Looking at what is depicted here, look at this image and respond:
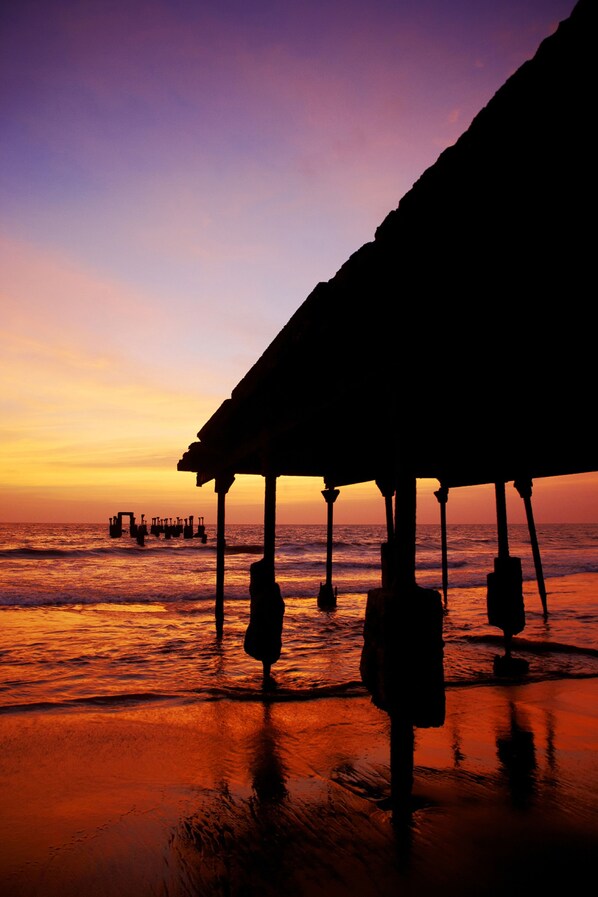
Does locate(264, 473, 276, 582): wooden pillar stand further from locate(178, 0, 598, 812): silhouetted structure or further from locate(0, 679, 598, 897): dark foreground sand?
locate(0, 679, 598, 897): dark foreground sand

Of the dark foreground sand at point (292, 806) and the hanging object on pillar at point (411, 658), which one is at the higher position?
the hanging object on pillar at point (411, 658)

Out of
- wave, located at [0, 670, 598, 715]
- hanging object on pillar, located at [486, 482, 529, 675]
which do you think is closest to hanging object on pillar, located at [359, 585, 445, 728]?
wave, located at [0, 670, 598, 715]

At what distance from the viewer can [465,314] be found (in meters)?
2.63

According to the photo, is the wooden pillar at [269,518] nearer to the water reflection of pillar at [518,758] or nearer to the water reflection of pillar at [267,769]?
the water reflection of pillar at [267,769]

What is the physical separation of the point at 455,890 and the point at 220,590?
8.40 meters

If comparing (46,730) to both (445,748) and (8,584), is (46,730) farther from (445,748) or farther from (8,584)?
(8,584)

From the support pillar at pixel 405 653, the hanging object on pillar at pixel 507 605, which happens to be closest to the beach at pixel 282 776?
the hanging object on pillar at pixel 507 605

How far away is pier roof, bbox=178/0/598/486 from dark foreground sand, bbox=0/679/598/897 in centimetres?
211

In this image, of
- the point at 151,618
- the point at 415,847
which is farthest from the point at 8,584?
the point at 415,847

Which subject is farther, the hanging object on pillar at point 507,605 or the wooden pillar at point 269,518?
the hanging object on pillar at point 507,605

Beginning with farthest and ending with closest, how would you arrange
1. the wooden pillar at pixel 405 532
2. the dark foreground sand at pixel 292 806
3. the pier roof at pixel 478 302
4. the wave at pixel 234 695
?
the wave at pixel 234 695 → the wooden pillar at pixel 405 532 → the dark foreground sand at pixel 292 806 → the pier roof at pixel 478 302

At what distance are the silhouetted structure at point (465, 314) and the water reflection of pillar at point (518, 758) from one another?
59.4 inches

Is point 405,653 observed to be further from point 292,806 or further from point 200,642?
point 200,642

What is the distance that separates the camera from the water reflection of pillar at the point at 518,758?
371cm
